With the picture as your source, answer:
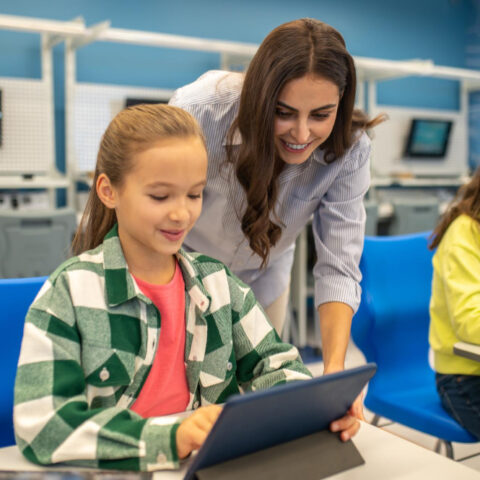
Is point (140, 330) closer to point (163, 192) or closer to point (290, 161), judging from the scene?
point (163, 192)

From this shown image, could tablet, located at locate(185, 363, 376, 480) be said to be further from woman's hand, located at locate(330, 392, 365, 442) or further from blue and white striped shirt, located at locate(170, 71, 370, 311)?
blue and white striped shirt, located at locate(170, 71, 370, 311)

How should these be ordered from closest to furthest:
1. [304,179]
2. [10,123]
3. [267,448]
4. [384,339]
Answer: [267,448] < [304,179] < [384,339] < [10,123]

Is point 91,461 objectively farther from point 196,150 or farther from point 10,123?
point 10,123

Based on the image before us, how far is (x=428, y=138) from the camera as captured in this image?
552 cm

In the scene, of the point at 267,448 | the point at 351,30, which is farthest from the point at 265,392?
the point at 351,30

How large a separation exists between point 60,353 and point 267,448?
10.7 inches

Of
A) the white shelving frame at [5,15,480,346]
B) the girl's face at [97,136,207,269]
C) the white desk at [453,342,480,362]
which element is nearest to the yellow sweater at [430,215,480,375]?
the white desk at [453,342,480,362]

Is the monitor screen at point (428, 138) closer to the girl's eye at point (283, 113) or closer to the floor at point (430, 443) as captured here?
the floor at point (430, 443)

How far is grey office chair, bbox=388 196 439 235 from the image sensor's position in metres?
3.86

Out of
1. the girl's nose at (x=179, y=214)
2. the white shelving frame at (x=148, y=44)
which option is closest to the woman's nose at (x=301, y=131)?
the girl's nose at (x=179, y=214)

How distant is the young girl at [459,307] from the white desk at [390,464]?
63 centimetres

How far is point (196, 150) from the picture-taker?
2.75 ft

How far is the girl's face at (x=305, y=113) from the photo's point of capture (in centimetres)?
103

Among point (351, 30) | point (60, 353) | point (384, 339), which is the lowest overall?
point (384, 339)
